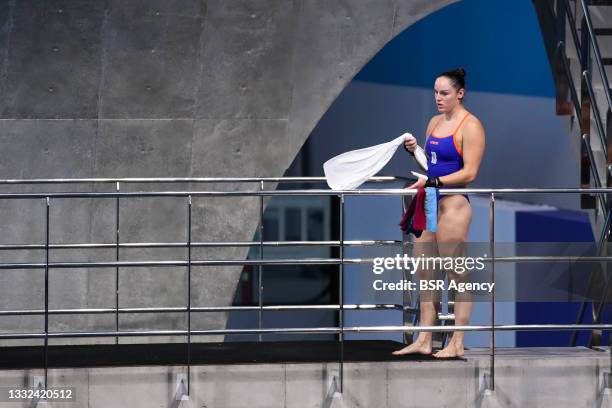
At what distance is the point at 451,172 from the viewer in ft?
26.1

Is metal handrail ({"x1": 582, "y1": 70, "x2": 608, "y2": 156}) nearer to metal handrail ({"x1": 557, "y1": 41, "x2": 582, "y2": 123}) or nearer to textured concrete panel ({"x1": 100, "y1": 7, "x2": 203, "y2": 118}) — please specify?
metal handrail ({"x1": 557, "y1": 41, "x2": 582, "y2": 123})

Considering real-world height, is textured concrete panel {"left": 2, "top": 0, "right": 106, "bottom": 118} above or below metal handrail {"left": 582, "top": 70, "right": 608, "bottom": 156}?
above

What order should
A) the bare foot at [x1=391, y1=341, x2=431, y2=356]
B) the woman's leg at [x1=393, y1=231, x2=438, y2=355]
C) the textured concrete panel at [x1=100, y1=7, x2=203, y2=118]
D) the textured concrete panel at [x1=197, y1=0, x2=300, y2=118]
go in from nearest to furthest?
the woman's leg at [x1=393, y1=231, x2=438, y2=355] < the bare foot at [x1=391, y1=341, x2=431, y2=356] < the textured concrete panel at [x1=100, y1=7, x2=203, y2=118] < the textured concrete panel at [x1=197, y1=0, x2=300, y2=118]

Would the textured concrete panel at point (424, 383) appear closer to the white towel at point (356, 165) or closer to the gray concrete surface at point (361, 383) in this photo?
the gray concrete surface at point (361, 383)

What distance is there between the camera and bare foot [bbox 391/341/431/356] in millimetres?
8234

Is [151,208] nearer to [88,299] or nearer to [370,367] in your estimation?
[88,299]

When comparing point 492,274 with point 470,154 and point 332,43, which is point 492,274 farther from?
point 332,43

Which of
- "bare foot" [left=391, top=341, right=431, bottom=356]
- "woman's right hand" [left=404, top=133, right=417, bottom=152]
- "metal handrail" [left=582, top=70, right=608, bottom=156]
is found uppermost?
"metal handrail" [left=582, top=70, right=608, bottom=156]

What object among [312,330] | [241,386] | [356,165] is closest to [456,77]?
[356,165]

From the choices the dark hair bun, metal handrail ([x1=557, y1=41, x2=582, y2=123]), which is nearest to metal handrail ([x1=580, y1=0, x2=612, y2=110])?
metal handrail ([x1=557, y1=41, x2=582, y2=123])

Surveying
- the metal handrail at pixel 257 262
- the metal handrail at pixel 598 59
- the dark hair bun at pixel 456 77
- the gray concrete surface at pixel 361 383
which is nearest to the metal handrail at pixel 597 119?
the metal handrail at pixel 598 59

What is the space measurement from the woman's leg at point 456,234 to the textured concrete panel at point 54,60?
15.6 ft

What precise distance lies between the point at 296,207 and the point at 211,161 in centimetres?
1378

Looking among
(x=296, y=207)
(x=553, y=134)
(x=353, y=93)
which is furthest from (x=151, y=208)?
(x=296, y=207)
